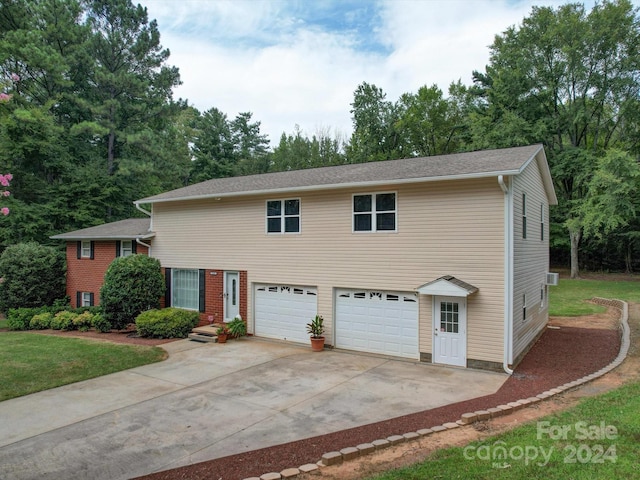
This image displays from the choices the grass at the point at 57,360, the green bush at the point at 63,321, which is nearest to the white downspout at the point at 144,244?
the green bush at the point at 63,321

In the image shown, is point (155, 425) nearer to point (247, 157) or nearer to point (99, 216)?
point (99, 216)

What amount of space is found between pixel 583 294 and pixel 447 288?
17.1m

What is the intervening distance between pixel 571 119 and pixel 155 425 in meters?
33.3

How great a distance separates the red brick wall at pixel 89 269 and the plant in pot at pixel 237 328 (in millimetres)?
7460

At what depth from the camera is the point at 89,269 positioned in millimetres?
18469

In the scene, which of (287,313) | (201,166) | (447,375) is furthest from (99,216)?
(447,375)

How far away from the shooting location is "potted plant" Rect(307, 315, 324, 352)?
473 inches

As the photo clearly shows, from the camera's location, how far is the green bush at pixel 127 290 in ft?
48.7

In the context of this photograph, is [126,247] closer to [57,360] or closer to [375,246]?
[57,360]

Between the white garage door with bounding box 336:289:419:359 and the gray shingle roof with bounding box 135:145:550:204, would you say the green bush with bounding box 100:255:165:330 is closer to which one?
the gray shingle roof with bounding box 135:145:550:204

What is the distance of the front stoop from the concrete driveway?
2.12 metres

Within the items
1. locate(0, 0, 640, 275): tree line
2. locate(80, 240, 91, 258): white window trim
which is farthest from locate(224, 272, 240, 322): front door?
locate(0, 0, 640, 275): tree line

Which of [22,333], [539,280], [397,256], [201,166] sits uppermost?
[201,166]

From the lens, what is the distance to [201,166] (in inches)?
1460
